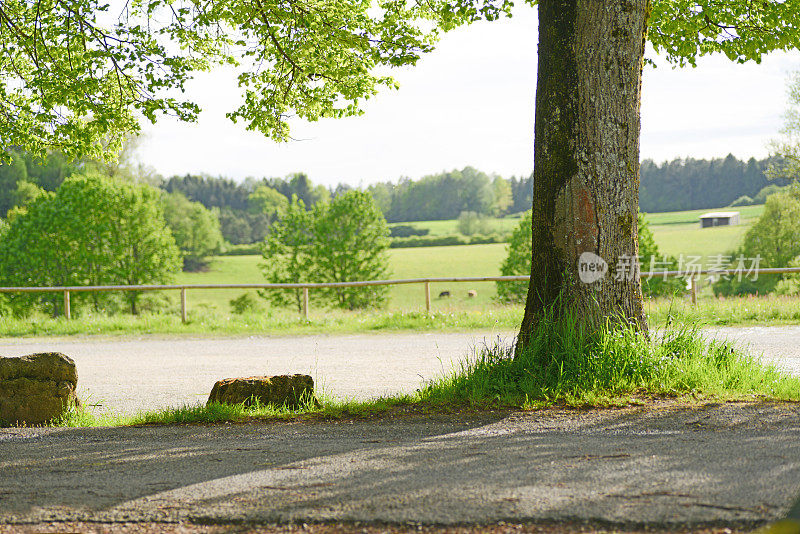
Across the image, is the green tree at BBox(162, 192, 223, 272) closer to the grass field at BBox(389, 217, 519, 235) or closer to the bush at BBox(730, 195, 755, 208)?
the grass field at BBox(389, 217, 519, 235)

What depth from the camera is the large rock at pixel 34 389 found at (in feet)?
23.7

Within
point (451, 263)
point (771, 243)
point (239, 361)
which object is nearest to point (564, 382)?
point (239, 361)

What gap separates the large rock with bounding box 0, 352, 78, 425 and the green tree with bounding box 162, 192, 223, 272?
80.3 meters

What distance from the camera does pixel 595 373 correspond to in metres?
6.86

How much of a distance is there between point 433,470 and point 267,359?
837 cm

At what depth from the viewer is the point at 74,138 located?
12727 mm

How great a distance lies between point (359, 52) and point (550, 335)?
657 cm

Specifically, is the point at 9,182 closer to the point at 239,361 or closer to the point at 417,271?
the point at 417,271

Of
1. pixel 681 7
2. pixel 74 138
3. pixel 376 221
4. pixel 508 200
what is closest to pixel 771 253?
pixel 376 221

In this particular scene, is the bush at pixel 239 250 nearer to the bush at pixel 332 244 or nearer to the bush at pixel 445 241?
the bush at pixel 445 241

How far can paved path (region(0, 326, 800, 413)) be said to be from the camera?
9.42m

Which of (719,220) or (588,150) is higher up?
(719,220)

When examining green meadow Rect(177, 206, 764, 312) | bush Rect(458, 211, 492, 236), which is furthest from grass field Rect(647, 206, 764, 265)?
bush Rect(458, 211, 492, 236)

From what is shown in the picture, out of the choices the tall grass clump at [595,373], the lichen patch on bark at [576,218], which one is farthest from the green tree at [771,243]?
the lichen patch on bark at [576,218]
